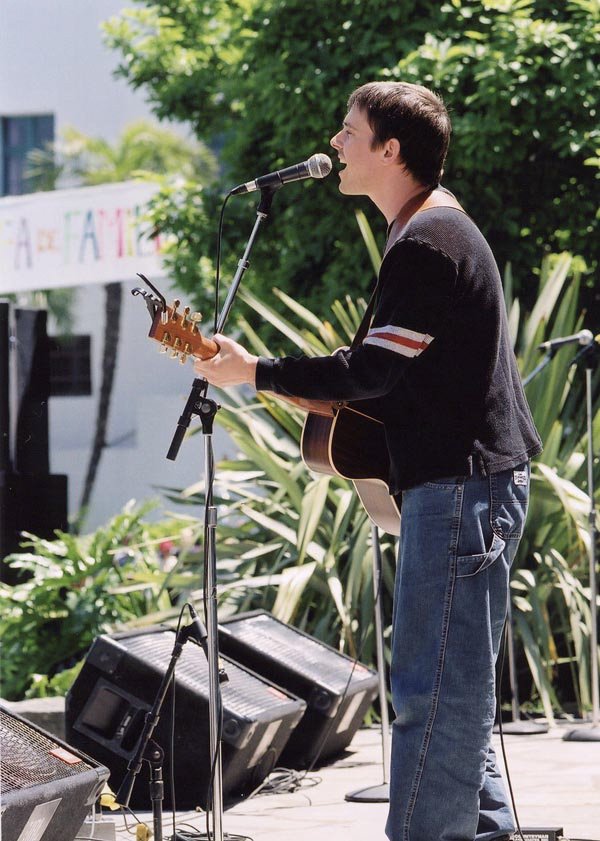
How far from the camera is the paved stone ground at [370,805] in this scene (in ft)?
10.5

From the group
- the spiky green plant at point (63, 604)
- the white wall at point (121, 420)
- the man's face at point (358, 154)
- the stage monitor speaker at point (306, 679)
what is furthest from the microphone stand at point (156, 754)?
the white wall at point (121, 420)

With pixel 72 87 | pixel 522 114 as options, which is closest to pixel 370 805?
pixel 522 114

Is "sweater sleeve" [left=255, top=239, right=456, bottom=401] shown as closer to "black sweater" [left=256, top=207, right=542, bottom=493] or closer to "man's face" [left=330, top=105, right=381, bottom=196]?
"black sweater" [left=256, top=207, right=542, bottom=493]

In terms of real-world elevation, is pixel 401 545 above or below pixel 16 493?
above

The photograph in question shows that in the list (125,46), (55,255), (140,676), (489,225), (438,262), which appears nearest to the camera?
(438,262)

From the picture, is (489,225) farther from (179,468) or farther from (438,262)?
(179,468)

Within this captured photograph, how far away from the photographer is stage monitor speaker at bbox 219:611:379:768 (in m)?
4.16

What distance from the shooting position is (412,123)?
2.34m

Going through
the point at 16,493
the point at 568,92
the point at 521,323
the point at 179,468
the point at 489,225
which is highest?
the point at 568,92

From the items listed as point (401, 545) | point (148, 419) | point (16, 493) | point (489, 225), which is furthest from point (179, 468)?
point (401, 545)

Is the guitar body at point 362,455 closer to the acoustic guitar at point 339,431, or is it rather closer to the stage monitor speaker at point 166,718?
the acoustic guitar at point 339,431

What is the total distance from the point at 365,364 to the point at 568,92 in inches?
191

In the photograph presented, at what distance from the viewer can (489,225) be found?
7.09m

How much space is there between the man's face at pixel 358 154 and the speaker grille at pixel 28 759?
138 centimetres
